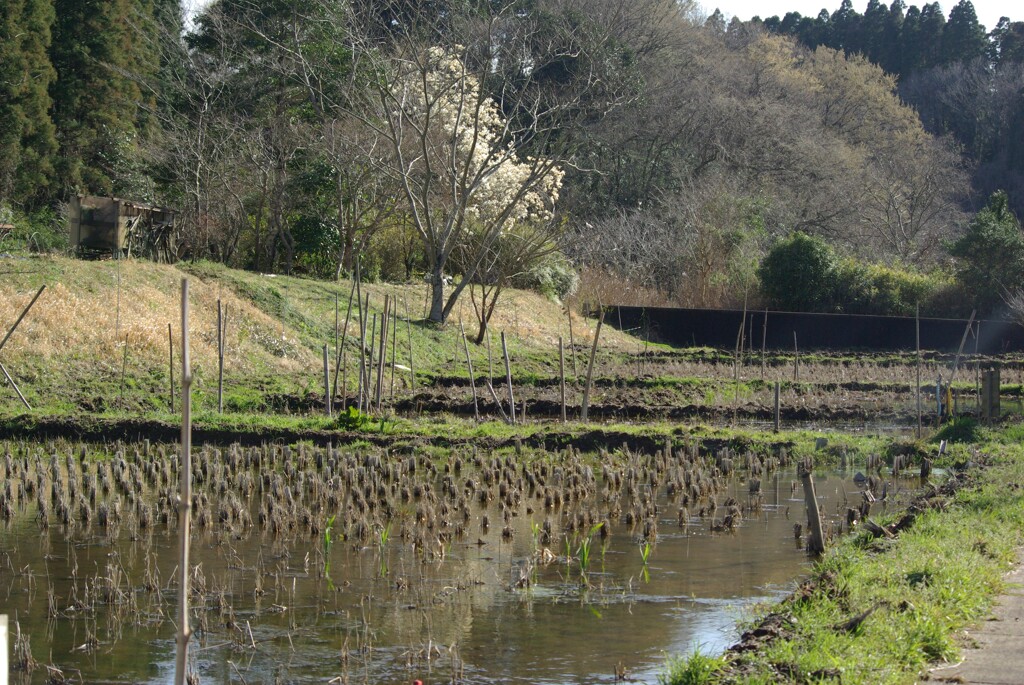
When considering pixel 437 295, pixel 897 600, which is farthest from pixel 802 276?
pixel 897 600

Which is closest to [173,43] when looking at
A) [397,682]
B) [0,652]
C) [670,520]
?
[670,520]

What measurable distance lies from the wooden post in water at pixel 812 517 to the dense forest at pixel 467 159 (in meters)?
15.9

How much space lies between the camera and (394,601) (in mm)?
6781

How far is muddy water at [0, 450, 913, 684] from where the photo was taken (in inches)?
222

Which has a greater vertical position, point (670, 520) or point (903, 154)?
point (903, 154)

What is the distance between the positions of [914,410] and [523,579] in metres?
11.2

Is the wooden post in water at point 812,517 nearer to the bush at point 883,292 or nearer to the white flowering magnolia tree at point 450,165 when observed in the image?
the white flowering magnolia tree at point 450,165

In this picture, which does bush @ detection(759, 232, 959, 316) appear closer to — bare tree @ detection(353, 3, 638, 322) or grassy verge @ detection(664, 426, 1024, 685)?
bare tree @ detection(353, 3, 638, 322)

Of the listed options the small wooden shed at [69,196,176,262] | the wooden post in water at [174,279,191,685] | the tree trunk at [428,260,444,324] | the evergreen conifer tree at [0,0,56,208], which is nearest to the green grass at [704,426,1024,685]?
the wooden post in water at [174,279,191,685]

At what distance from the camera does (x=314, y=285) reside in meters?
23.9

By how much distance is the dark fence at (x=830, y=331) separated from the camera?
2861cm

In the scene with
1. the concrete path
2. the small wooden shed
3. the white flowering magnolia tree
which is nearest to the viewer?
the concrete path

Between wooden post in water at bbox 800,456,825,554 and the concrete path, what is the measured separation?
203 centimetres

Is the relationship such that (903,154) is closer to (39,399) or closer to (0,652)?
(39,399)
